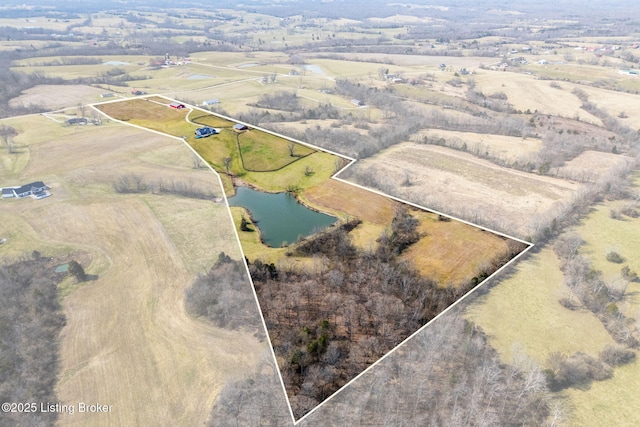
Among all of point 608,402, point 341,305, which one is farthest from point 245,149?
point 608,402

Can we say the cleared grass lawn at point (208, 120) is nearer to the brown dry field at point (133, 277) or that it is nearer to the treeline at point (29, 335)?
the brown dry field at point (133, 277)

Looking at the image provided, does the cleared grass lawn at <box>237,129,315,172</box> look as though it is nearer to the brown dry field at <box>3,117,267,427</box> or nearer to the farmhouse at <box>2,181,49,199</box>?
the brown dry field at <box>3,117,267,427</box>

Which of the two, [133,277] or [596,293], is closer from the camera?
[133,277]

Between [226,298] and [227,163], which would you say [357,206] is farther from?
[226,298]

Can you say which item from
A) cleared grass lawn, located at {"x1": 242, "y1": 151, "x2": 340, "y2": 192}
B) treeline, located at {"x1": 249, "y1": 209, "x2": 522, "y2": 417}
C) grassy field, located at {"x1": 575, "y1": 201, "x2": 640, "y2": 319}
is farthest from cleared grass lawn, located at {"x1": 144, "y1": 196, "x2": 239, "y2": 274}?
grassy field, located at {"x1": 575, "y1": 201, "x2": 640, "y2": 319}

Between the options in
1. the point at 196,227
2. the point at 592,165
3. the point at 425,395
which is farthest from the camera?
the point at 592,165

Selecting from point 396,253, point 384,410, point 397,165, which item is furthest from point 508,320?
point 397,165

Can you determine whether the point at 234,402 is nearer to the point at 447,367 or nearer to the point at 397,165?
the point at 447,367
